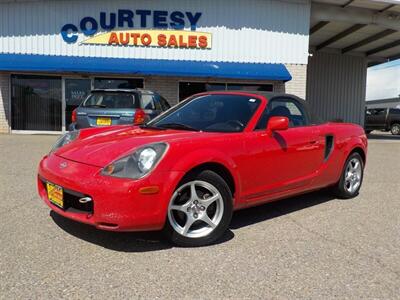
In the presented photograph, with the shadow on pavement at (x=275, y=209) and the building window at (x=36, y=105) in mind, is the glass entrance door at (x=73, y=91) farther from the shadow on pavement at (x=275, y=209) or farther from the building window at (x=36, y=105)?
the shadow on pavement at (x=275, y=209)

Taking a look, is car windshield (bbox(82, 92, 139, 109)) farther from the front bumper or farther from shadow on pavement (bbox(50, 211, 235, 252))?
the front bumper

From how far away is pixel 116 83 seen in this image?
15547 mm

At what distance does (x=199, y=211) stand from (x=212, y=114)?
1225 millimetres

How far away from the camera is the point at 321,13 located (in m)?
16.2

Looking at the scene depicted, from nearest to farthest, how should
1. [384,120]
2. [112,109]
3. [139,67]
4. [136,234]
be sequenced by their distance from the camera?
[136,234] < [112,109] < [139,67] < [384,120]

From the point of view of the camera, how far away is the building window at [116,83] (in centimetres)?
1541

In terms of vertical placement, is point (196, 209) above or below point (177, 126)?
below

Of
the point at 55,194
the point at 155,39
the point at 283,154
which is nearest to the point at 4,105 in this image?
the point at 155,39

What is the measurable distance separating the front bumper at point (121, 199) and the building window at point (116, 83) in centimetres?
1241

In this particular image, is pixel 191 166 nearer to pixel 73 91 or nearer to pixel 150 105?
pixel 150 105

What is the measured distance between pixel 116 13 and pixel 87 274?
13750 millimetres

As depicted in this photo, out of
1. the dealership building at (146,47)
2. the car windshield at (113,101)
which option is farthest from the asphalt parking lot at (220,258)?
the dealership building at (146,47)

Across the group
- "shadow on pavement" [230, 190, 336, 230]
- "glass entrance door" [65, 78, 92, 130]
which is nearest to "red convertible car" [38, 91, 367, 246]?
"shadow on pavement" [230, 190, 336, 230]

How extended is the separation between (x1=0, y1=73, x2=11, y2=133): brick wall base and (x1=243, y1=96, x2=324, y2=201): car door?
13084 millimetres
